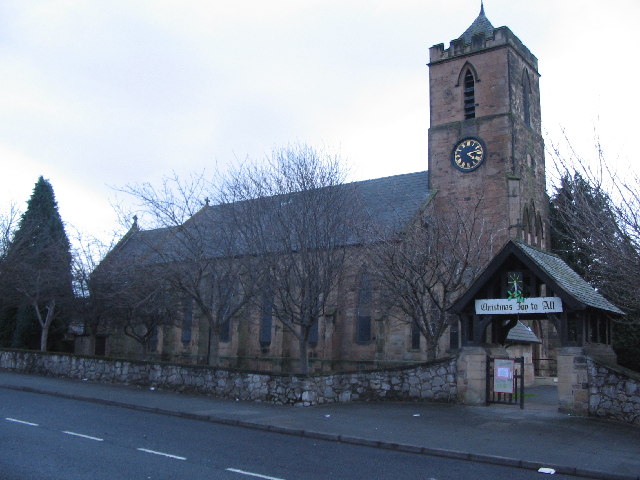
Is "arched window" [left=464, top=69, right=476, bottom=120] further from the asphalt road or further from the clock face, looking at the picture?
the asphalt road

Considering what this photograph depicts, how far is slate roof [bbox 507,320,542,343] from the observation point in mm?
27614

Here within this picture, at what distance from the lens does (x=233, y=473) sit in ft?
28.6

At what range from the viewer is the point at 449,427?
14.0 m

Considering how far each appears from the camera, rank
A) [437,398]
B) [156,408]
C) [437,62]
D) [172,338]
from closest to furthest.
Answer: [156,408]
[437,398]
[437,62]
[172,338]

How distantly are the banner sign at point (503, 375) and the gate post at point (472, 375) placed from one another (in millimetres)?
399

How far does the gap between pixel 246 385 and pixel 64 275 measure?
19755 mm

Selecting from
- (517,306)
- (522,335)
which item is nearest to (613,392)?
(517,306)

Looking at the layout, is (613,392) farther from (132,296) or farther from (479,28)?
(479,28)

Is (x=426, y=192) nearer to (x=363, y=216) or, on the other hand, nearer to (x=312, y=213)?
(x=363, y=216)

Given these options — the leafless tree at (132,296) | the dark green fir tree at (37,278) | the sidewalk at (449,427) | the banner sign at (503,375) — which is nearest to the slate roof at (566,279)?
the banner sign at (503,375)

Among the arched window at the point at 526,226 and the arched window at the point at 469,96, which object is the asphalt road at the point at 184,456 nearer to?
the arched window at the point at 526,226

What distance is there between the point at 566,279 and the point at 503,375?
3457 millimetres

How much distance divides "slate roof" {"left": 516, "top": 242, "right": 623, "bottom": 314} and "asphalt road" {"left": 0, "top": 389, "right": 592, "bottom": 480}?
25.1ft

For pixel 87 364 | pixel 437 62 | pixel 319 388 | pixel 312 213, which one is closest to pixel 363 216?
pixel 312 213
